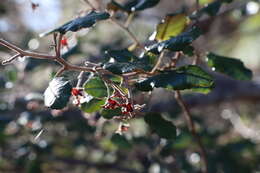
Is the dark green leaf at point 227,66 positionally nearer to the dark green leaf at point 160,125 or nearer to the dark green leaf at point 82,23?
the dark green leaf at point 160,125

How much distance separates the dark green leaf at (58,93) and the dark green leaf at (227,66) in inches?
17.8

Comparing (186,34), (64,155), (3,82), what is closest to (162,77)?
(186,34)

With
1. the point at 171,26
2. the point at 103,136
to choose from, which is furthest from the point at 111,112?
the point at 103,136

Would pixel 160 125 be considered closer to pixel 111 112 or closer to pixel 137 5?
pixel 111 112

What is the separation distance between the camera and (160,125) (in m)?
1.30

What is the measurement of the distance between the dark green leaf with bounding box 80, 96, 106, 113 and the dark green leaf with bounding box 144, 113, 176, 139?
0.16m

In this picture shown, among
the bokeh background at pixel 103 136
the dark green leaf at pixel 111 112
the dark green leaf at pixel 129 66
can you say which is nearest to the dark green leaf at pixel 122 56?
the dark green leaf at pixel 129 66

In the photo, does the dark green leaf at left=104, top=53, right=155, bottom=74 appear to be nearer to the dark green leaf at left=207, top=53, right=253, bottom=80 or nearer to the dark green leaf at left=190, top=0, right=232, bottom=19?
the dark green leaf at left=207, top=53, right=253, bottom=80

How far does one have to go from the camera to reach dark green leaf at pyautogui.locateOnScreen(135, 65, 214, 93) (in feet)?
3.51

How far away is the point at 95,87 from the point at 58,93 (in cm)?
11

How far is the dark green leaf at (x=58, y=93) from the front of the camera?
1.07 metres

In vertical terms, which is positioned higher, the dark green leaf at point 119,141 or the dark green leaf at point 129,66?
the dark green leaf at point 129,66

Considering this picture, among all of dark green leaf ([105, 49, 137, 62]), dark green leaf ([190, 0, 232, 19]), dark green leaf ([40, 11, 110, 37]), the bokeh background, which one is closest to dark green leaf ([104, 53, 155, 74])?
dark green leaf ([105, 49, 137, 62])

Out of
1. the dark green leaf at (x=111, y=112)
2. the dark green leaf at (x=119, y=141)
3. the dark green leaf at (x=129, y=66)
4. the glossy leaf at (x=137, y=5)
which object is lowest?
the dark green leaf at (x=119, y=141)
